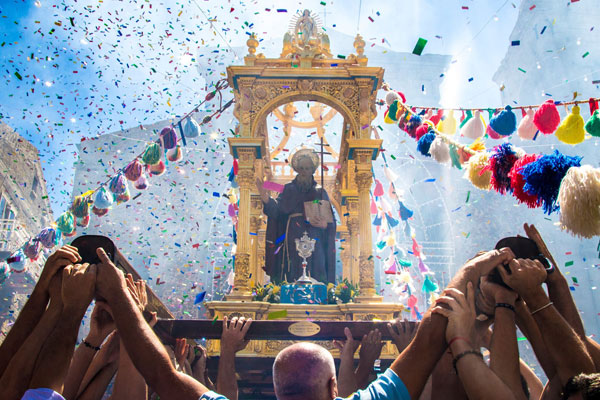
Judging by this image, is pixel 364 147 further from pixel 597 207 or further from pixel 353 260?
pixel 597 207

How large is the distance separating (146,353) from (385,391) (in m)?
1.00

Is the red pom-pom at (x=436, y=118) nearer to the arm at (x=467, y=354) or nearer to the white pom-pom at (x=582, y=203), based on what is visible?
→ the white pom-pom at (x=582, y=203)

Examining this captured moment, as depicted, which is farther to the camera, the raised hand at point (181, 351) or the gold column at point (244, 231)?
the gold column at point (244, 231)

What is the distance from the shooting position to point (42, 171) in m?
23.3

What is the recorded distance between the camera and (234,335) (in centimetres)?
299

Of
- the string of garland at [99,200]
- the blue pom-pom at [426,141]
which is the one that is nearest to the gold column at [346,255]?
the blue pom-pom at [426,141]

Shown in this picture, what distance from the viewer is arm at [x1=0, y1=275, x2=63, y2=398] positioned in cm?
181

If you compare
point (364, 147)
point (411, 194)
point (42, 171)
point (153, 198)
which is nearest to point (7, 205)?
point (42, 171)

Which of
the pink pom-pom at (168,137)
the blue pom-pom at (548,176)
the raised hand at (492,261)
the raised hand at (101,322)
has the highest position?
the pink pom-pom at (168,137)

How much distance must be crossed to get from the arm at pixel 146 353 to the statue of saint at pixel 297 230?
6347mm

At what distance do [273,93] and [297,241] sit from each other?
3.09m

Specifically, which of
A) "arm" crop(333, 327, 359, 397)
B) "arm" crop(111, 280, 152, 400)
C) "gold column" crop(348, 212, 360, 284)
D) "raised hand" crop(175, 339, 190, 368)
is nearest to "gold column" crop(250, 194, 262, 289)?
"gold column" crop(348, 212, 360, 284)

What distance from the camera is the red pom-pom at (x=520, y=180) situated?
3787mm

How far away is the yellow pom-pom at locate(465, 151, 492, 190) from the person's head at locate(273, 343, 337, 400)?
135 inches
